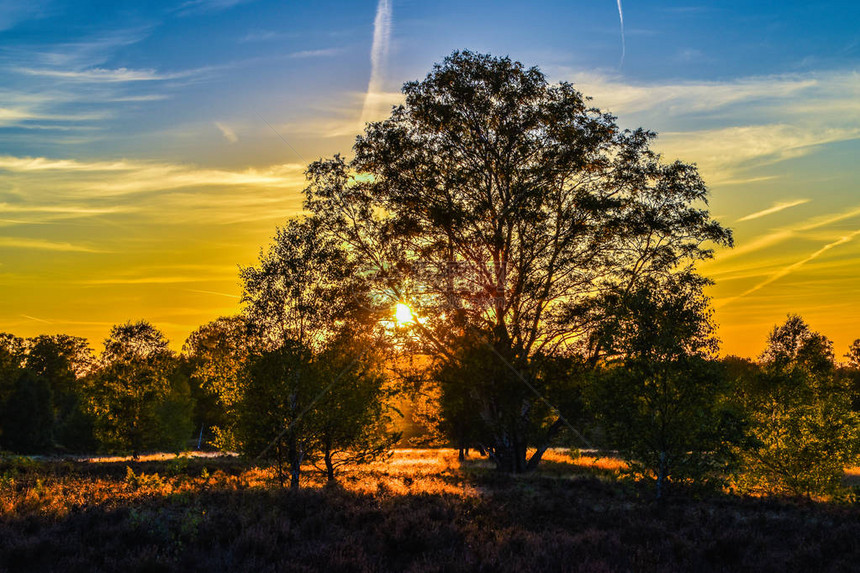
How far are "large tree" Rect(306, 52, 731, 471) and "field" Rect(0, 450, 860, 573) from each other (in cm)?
1023

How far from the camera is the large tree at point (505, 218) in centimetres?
2505

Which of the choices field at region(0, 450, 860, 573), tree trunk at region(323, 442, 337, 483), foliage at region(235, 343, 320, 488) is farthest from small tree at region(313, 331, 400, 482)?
field at region(0, 450, 860, 573)

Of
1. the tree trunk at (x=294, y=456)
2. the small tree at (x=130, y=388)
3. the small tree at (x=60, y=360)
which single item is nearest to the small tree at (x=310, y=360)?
the tree trunk at (x=294, y=456)

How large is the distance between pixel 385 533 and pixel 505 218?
53.4 feet

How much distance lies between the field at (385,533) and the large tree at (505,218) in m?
10.2

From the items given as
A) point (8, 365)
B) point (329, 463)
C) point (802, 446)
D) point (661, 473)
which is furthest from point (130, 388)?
point (8, 365)

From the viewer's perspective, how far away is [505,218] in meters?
24.8

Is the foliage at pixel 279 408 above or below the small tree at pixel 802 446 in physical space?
above

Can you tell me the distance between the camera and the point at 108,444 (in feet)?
143

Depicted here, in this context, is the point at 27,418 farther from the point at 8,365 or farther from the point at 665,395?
the point at 665,395

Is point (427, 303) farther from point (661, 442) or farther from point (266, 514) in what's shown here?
point (266, 514)

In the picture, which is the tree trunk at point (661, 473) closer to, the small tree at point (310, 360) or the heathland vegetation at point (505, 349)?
the heathland vegetation at point (505, 349)

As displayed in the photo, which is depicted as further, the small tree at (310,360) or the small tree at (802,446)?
the small tree at (802,446)

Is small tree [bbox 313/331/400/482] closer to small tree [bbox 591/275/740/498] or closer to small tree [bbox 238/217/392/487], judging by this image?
small tree [bbox 238/217/392/487]
